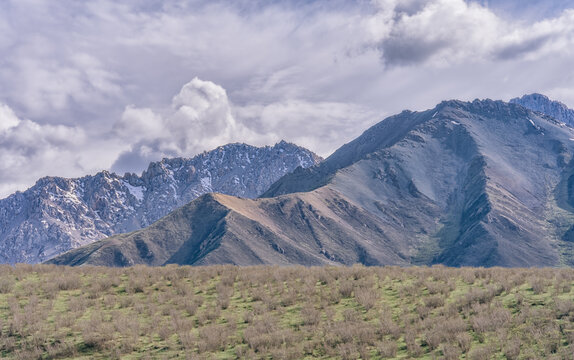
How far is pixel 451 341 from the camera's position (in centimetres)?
1708

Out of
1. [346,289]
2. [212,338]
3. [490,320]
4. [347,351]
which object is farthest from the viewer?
[346,289]

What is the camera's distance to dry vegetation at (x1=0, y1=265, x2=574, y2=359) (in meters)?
17.2

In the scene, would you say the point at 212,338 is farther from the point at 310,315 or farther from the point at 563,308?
the point at 563,308

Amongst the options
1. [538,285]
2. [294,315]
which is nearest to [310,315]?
[294,315]

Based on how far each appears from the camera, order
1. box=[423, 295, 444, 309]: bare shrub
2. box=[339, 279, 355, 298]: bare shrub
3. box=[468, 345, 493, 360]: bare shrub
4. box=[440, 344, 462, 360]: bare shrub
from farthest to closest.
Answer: box=[339, 279, 355, 298]: bare shrub < box=[423, 295, 444, 309]: bare shrub < box=[440, 344, 462, 360]: bare shrub < box=[468, 345, 493, 360]: bare shrub

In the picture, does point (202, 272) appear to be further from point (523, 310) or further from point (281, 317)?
point (523, 310)

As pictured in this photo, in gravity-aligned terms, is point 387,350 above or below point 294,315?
below

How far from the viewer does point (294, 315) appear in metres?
21.2

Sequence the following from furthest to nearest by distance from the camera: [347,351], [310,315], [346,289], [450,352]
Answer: [346,289] → [310,315] → [347,351] → [450,352]

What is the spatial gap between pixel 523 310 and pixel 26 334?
19584 millimetres

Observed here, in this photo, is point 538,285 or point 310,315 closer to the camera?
point 310,315

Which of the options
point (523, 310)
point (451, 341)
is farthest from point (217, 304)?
point (523, 310)

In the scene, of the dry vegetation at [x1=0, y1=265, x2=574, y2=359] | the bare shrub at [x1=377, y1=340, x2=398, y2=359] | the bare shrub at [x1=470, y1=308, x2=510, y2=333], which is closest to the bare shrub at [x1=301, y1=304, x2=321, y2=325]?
the dry vegetation at [x1=0, y1=265, x2=574, y2=359]

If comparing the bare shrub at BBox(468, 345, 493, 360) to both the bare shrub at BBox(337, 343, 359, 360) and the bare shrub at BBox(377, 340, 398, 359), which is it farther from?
the bare shrub at BBox(337, 343, 359, 360)
